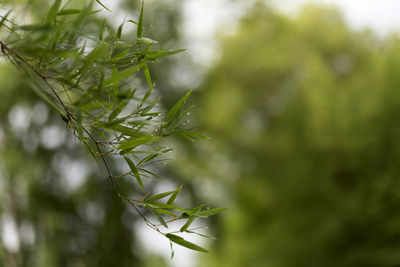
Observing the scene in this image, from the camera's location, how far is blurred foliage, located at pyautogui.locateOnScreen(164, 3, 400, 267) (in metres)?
4.54

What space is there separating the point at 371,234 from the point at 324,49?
2.66 meters

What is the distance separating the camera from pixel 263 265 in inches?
202

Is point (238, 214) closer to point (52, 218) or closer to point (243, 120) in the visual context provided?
point (243, 120)

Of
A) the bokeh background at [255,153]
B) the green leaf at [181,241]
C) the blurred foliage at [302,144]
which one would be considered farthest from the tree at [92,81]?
the blurred foliage at [302,144]

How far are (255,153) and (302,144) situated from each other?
0.82 metres

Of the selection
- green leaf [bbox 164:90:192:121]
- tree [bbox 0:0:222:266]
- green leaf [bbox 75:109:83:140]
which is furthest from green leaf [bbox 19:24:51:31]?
green leaf [bbox 164:90:192:121]

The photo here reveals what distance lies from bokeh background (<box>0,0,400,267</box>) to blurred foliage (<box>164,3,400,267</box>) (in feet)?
0.05

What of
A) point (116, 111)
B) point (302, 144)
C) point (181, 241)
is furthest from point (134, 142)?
point (302, 144)

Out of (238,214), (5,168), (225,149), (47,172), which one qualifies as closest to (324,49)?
(225,149)

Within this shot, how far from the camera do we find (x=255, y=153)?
5965mm

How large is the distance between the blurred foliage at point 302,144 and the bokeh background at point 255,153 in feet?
0.05

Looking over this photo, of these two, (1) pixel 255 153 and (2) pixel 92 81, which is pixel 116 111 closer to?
(2) pixel 92 81

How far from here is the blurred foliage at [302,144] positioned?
4535 millimetres

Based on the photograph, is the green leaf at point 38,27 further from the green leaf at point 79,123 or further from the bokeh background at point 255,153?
the bokeh background at point 255,153
